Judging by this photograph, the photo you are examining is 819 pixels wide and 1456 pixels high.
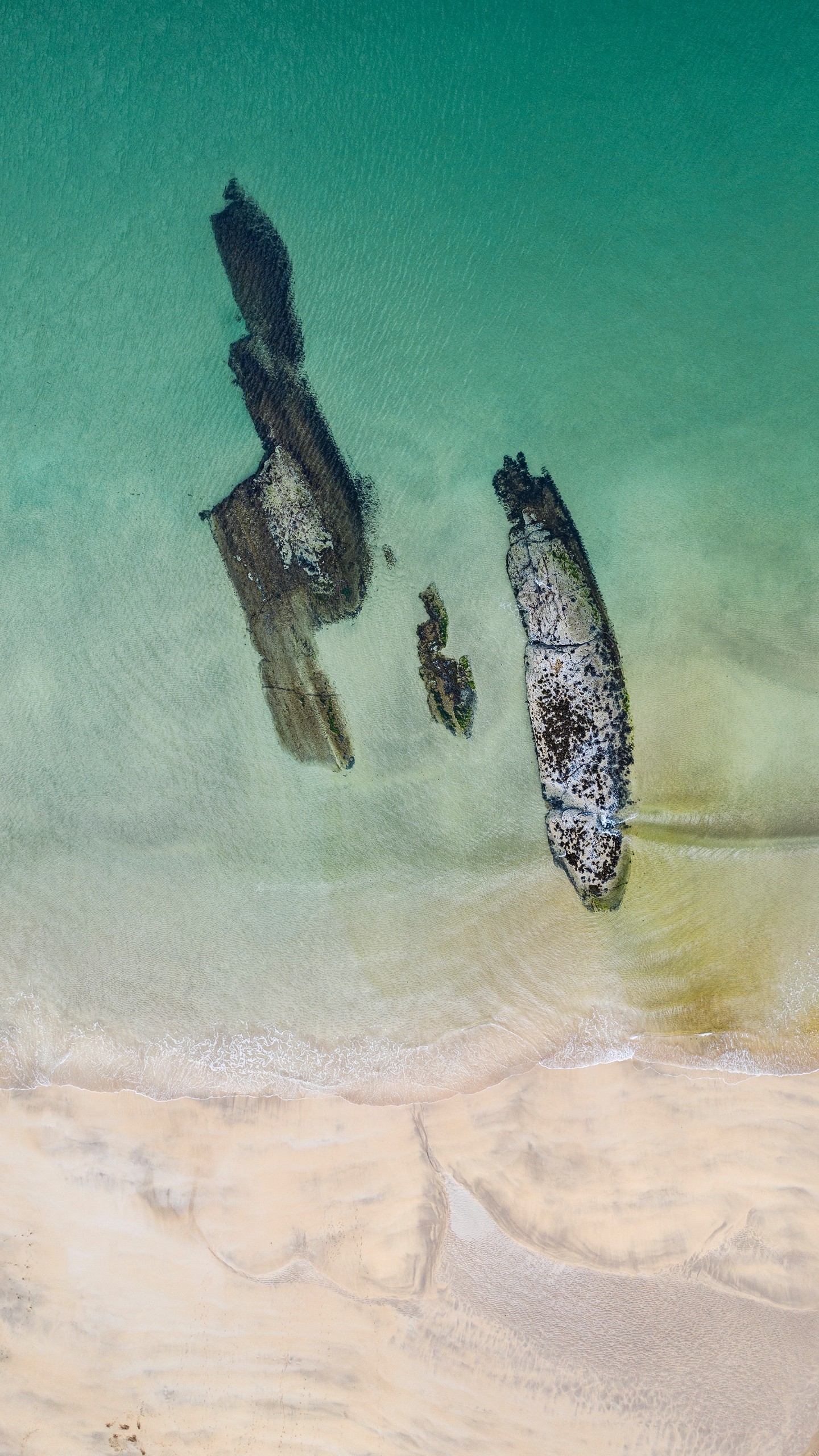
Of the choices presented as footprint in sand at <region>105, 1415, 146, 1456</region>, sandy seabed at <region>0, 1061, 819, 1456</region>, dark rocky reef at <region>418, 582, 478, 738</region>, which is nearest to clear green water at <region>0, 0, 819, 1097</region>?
dark rocky reef at <region>418, 582, 478, 738</region>

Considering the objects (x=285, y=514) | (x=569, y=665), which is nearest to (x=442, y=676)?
(x=569, y=665)

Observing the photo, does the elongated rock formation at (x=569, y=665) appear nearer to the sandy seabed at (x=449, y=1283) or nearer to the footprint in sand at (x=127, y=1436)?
the sandy seabed at (x=449, y=1283)

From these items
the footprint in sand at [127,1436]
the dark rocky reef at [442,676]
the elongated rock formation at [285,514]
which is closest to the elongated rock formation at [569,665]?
the dark rocky reef at [442,676]

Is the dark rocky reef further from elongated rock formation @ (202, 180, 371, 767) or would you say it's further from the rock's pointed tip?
the rock's pointed tip

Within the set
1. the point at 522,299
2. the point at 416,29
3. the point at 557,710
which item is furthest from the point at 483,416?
the point at 416,29

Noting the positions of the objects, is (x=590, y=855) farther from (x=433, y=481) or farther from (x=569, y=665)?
(x=433, y=481)
